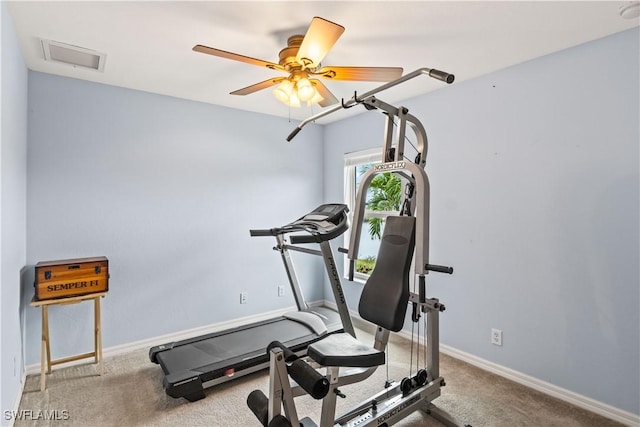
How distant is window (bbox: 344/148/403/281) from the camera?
3.63m

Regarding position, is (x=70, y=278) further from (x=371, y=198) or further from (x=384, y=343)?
(x=371, y=198)

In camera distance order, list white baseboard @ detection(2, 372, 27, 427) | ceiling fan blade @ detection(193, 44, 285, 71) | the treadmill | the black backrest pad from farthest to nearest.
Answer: the treadmill
white baseboard @ detection(2, 372, 27, 427)
the black backrest pad
ceiling fan blade @ detection(193, 44, 285, 71)

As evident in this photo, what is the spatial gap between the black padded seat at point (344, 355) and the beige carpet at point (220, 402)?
70 centimetres

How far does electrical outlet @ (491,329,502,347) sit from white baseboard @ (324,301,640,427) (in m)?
0.17

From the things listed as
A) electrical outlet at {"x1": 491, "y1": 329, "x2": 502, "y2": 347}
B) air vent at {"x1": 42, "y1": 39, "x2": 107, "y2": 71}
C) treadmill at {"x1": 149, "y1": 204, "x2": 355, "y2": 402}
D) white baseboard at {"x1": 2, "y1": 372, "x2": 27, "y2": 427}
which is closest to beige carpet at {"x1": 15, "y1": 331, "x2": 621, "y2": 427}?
white baseboard at {"x1": 2, "y1": 372, "x2": 27, "y2": 427}

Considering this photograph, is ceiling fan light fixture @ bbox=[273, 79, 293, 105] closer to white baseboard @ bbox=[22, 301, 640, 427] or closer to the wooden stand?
the wooden stand

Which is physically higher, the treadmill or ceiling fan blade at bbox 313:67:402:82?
ceiling fan blade at bbox 313:67:402:82

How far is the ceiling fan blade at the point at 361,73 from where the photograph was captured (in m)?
1.98

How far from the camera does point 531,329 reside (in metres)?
2.46

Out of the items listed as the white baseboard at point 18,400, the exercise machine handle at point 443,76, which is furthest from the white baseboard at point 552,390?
the white baseboard at point 18,400

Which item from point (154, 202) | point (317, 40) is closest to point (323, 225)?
point (317, 40)

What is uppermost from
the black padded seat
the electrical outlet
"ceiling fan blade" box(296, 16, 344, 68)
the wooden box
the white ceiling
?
the white ceiling

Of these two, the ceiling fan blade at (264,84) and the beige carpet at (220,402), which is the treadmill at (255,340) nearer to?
the beige carpet at (220,402)

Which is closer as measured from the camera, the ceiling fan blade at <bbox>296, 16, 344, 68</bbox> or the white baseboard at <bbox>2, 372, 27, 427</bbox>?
the ceiling fan blade at <bbox>296, 16, 344, 68</bbox>
